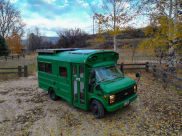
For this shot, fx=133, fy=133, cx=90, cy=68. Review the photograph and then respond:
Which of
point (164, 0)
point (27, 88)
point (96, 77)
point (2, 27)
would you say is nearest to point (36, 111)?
point (96, 77)

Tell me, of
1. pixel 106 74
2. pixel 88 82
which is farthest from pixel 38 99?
pixel 106 74

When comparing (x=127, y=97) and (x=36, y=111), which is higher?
(x=127, y=97)

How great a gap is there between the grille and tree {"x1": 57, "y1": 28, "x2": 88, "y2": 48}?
1098 inches

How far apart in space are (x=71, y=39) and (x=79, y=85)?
28.8m

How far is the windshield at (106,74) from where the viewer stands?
5.15 m

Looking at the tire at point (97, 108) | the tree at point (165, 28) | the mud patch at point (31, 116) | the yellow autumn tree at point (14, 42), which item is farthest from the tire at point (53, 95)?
the yellow autumn tree at point (14, 42)

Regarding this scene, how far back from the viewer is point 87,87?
17.4 ft

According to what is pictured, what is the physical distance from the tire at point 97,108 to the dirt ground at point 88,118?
0.20 m

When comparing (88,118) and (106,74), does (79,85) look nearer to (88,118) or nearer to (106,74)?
(106,74)

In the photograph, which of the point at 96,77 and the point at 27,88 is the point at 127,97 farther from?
the point at 27,88

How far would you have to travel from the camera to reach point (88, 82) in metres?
5.27

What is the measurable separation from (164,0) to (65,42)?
85.8ft

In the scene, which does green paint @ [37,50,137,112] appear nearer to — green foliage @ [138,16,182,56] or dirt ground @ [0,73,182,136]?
dirt ground @ [0,73,182,136]

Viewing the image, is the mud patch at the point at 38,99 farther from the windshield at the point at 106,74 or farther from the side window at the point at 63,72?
the windshield at the point at 106,74
